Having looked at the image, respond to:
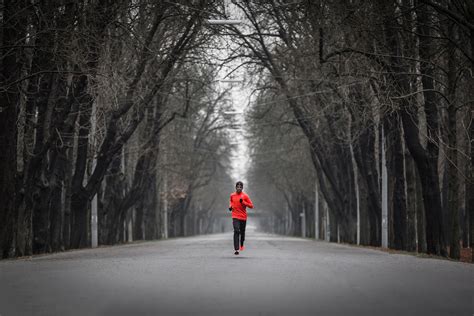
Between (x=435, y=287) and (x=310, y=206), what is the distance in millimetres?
64970

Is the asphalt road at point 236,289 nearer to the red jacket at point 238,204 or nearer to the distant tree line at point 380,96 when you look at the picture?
the red jacket at point 238,204

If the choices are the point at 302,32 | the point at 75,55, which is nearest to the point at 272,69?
the point at 302,32

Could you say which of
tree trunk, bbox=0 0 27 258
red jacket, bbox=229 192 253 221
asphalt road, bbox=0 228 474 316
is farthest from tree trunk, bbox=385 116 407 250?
tree trunk, bbox=0 0 27 258

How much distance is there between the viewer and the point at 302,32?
30.3 metres

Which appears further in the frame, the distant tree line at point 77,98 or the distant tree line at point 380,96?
the distant tree line at point 380,96

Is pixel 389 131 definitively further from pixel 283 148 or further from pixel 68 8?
pixel 283 148

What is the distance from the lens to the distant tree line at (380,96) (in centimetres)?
2234

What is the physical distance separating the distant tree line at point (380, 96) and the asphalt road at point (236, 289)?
511cm

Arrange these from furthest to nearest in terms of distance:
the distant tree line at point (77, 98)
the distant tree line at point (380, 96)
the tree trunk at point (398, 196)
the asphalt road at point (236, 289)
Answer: the tree trunk at point (398, 196) < the distant tree line at point (380, 96) < the distant tree line at point (77, 98) < the asphalt road at point (236, 289)

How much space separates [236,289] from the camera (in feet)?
40.9

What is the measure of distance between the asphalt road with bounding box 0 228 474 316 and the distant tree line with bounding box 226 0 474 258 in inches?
Result: 201

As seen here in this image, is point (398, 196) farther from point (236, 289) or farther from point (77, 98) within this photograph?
point (236, 289)

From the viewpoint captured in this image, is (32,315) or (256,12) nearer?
(32,315)

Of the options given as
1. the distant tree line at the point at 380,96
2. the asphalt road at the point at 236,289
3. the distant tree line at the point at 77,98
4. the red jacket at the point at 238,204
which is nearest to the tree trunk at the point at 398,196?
the distant tree line at the point at 380,96
